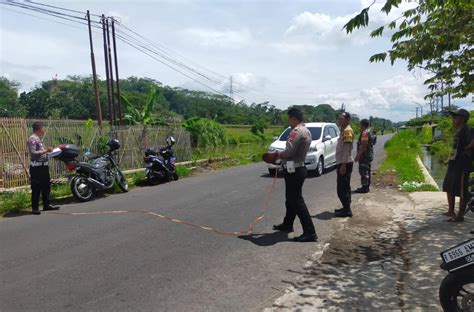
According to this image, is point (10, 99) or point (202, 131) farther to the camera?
point (10, 99)

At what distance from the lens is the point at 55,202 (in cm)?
1017

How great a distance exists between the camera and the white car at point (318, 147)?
47.8 feet

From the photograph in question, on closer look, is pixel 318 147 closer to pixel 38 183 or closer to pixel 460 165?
pixel 460 165

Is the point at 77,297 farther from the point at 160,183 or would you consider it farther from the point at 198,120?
the point at 198,120

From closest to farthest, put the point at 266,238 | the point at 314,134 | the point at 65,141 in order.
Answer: the point at 266,238 < the point at 65,141 < the point at 314,134

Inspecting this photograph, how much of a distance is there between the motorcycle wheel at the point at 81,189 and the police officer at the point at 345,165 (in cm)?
578

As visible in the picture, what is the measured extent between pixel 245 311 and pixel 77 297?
169cm

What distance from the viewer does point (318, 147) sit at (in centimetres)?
1477

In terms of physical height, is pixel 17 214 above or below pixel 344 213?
above

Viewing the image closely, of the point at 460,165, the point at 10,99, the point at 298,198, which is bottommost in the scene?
the point at 298,198

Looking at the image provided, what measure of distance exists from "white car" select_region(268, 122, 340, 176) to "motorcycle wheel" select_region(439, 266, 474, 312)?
34.0ft

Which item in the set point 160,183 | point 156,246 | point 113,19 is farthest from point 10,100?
point 156,246

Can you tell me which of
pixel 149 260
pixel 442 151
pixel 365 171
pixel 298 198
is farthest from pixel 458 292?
pixel 442 151

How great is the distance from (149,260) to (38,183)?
4401 mm
